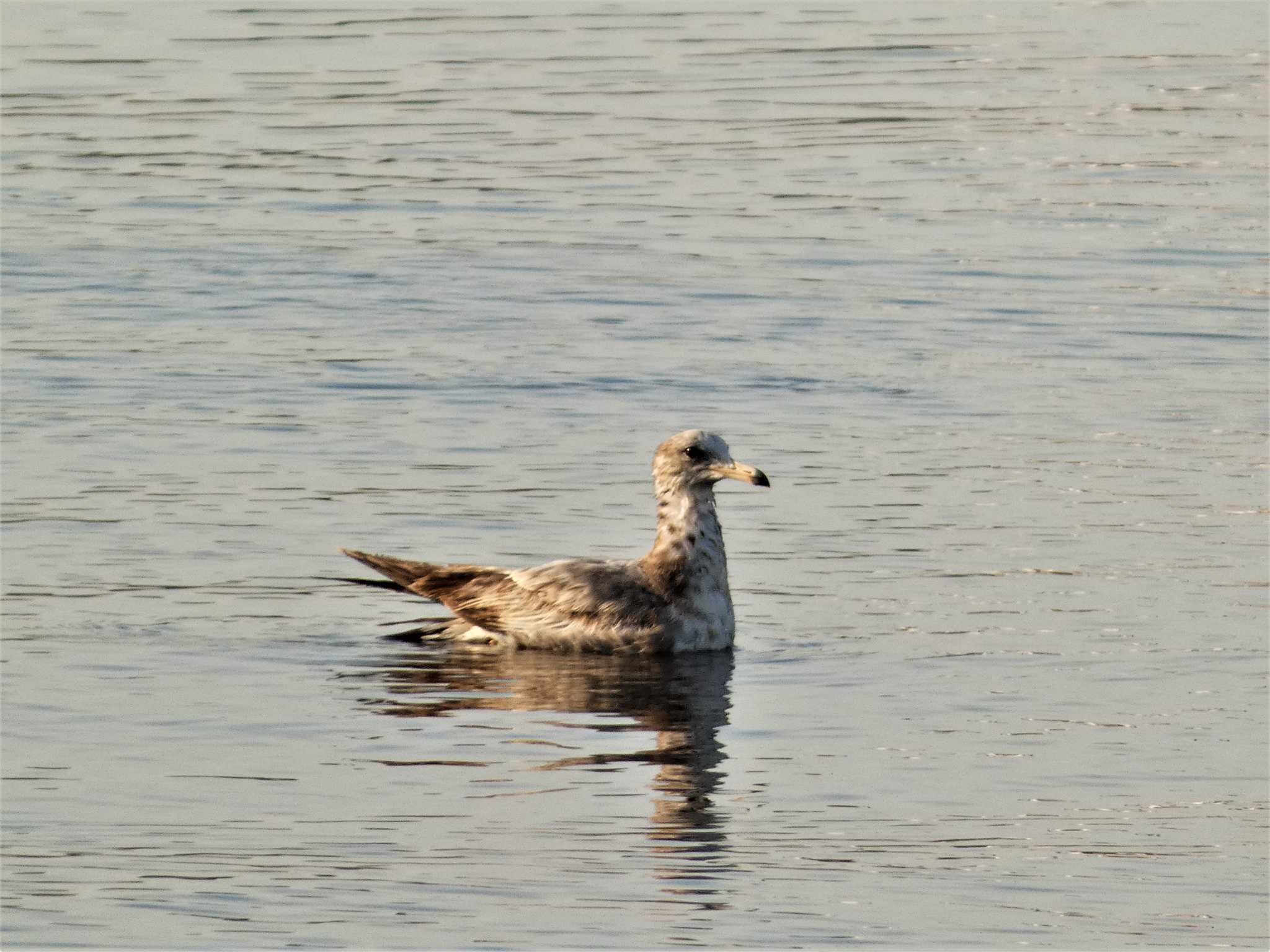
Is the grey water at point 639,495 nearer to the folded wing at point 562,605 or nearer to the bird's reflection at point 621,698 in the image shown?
the bird's reflection at point 621,698

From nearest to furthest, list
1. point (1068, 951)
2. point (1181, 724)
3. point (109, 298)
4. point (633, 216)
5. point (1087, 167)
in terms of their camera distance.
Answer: point (1068, 951)
point (1181, 724)
point (109, 298)
point (633, 216)
point (1087, 167)

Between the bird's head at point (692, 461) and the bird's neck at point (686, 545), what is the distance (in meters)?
0.03

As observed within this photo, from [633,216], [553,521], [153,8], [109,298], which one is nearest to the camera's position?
[553,521]

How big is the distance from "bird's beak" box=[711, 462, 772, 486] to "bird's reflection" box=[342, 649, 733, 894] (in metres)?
0.93

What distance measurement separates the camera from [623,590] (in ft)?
48.0

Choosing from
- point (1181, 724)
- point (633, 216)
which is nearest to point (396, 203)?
point (633, 216)

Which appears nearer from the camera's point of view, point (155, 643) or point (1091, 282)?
point (155, 643)

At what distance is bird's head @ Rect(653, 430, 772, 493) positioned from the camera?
1505cm

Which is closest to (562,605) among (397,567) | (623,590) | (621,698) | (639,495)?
(623,590)

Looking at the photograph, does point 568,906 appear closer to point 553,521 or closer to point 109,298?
point 553,521

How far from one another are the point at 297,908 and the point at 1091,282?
14.9 meters

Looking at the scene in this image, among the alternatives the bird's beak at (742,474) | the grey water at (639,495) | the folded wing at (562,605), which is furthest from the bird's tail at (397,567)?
the bird's beak at (742,474)

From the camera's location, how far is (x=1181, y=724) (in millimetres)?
12625

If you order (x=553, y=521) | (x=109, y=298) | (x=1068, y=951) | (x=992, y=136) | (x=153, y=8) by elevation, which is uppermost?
(x=153, y=8)
